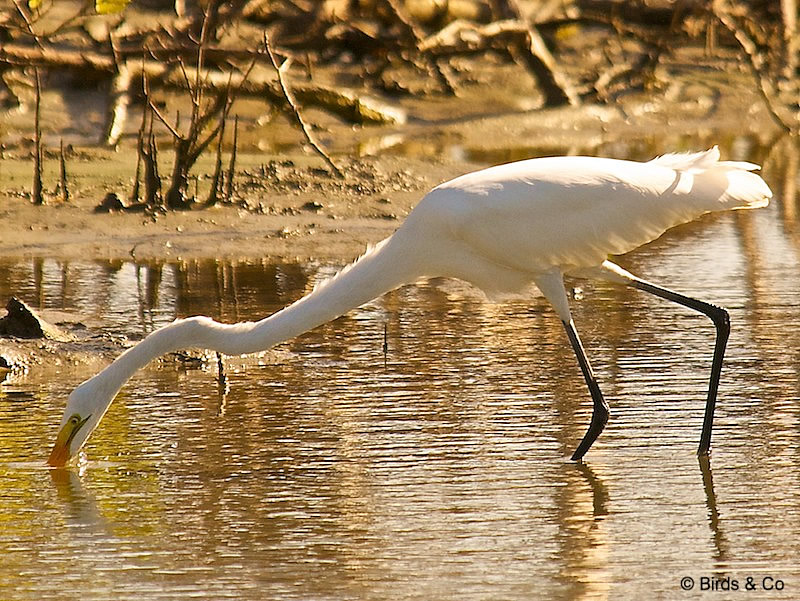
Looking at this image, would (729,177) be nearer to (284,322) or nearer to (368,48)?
(284,322)

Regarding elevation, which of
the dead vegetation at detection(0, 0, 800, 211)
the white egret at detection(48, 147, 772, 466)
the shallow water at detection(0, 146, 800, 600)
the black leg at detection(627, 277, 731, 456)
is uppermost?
the dead vegetation at detection(0, 0, 800, 211)

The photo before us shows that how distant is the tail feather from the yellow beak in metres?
3.02

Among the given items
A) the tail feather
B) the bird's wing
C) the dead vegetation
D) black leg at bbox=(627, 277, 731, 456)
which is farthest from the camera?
the dead vegetation

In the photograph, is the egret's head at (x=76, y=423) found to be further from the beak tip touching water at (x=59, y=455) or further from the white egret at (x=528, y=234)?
the white egret at (x=528, y=234)

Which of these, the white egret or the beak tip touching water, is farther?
the white egret

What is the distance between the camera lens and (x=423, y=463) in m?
6.62

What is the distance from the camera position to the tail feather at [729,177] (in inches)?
289

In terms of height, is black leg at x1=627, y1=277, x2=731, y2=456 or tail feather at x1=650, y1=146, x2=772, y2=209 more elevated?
tail feather at x1=650, y1=146, x2=772, y2=209

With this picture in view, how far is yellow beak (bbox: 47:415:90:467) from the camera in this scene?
6535 mm

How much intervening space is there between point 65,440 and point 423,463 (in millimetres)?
1494

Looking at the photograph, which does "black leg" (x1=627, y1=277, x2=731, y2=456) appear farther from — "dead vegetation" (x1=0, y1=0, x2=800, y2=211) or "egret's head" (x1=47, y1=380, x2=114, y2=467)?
"dead vegetation" (x1=0, y1=0, x2=800, y2=211)

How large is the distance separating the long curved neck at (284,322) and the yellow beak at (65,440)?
0.60ft

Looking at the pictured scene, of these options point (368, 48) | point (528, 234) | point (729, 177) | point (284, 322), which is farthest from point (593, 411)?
point (368, 48)

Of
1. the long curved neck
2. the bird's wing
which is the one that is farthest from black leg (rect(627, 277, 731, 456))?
the long curved neck
